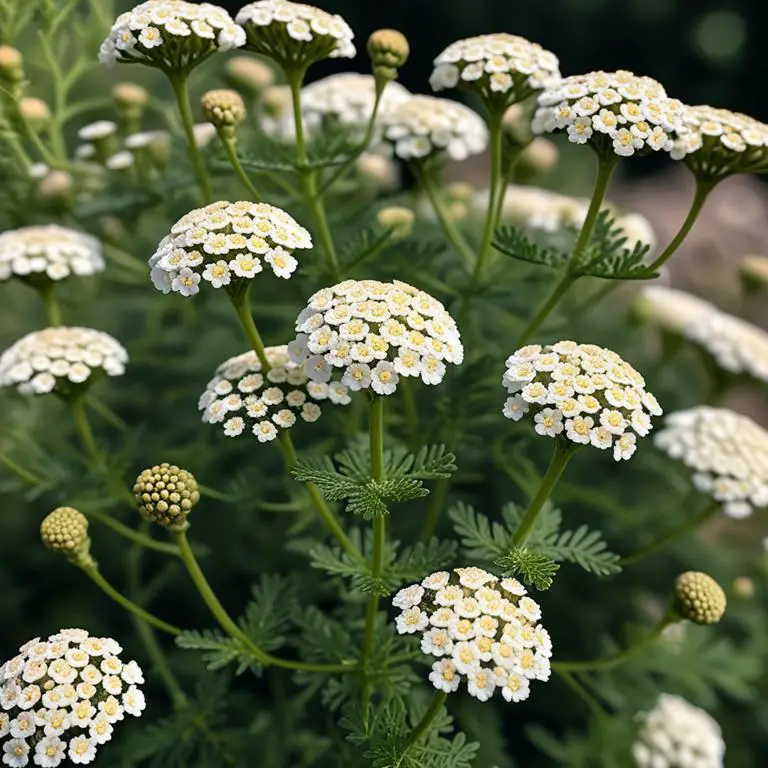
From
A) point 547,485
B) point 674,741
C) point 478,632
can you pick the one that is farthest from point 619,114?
point 674,741

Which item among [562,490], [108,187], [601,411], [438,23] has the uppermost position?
[601,411]

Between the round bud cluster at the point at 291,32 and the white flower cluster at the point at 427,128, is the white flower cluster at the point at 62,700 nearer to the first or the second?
the round bud cluster at the point at 291,32

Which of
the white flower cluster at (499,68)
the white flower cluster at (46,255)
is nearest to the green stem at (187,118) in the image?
the white flower cluster at (46,255)

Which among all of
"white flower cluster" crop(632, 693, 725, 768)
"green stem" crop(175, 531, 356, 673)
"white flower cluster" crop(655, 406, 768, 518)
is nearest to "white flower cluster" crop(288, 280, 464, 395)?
"green stem" crop(175, 531, 356, 673)

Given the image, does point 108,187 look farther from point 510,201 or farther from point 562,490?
point 562,490

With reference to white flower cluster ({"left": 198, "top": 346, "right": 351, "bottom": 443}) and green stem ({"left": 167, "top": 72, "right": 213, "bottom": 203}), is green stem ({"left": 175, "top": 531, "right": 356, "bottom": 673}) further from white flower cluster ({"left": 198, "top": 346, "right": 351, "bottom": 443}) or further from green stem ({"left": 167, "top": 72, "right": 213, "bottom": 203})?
green stem ({"left": 167, "top": 72, "right": 213, "bottom": 203})

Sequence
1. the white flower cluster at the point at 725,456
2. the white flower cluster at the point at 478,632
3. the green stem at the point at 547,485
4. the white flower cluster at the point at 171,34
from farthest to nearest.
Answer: the white flower cluster at the point at 725,456, the white flower cluster at the point at 171,34, the green stem at the point at 547,485, the white flower cluster at the point at 478,632

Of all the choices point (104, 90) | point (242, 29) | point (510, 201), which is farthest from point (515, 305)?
point (104, 90)
